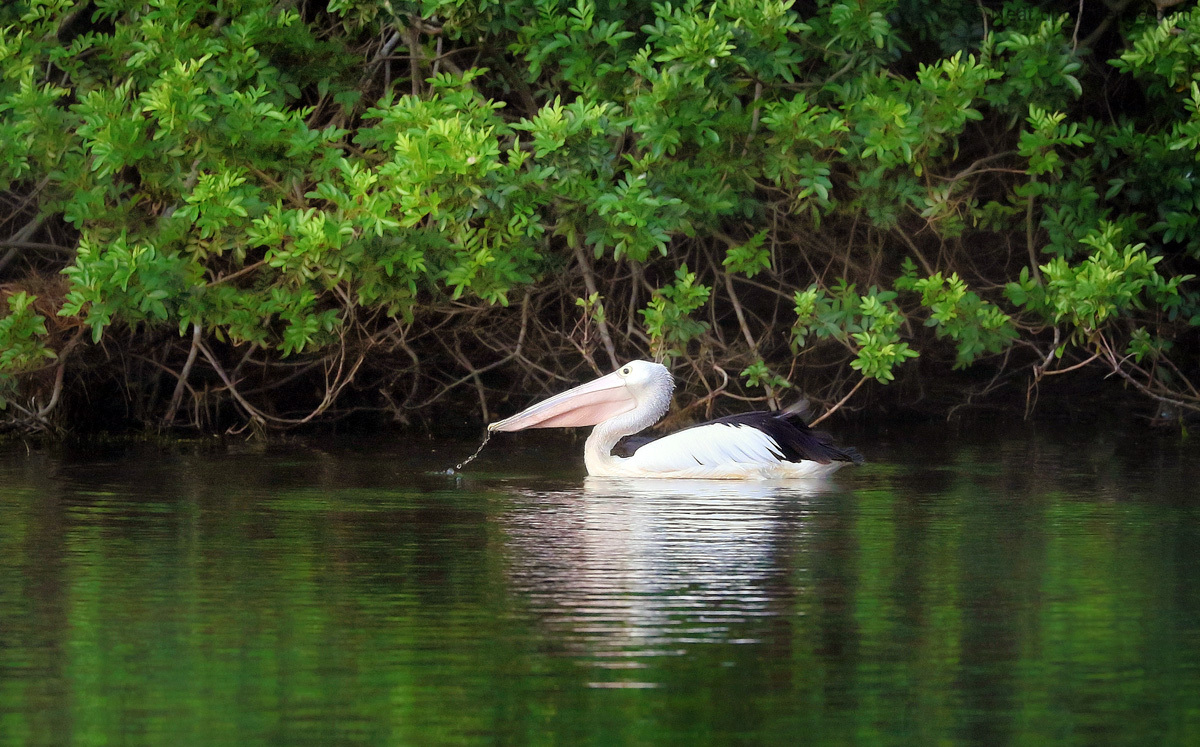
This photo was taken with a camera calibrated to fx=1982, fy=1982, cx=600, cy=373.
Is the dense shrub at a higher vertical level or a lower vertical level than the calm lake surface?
higher

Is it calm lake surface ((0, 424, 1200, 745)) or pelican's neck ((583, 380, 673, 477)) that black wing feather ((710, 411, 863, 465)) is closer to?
calm lake surface ((0, 424, 1200, 745))

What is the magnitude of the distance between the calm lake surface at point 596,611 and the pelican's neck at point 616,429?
443 mm

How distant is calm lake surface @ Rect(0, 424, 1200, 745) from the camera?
465cm

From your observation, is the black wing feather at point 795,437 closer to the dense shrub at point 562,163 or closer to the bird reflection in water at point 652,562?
the bird reflection in water at point 652,562

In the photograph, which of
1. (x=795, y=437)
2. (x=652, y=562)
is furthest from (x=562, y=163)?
(x=652, y=562)

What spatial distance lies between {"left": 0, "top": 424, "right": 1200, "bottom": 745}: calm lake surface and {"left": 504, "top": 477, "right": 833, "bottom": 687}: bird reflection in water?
21 mm

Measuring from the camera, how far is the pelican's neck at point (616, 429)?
432 inches

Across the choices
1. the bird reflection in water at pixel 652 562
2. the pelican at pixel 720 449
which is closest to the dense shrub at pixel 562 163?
the pelican at pixel 720 449

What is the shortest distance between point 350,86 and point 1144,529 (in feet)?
20.6

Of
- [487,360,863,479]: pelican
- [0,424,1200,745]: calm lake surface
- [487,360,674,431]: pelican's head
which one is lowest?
[0,424,1200,745]: calm lake surface

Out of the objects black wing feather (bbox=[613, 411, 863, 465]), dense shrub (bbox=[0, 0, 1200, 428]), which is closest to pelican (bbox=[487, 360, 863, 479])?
black wing feather (bbox=[613, 411, 863, 465])

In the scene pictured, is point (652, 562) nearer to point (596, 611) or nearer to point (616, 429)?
point (596, 611)

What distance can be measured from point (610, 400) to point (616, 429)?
33cm

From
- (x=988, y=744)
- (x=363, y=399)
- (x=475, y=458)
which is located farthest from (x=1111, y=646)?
(x=363, y=399)
